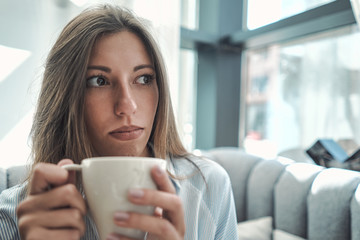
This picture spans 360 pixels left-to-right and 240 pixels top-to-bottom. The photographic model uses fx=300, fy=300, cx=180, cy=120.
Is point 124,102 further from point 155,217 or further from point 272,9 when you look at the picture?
point 272,9

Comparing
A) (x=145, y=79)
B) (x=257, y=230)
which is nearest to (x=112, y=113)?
(x=145, y=79)

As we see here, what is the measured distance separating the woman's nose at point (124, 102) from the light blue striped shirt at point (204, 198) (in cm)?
26

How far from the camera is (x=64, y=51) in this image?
844 millimetres

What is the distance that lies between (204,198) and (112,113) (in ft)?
1.33

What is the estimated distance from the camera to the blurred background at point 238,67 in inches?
58.7

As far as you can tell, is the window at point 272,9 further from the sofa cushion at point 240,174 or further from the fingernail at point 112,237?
the fingernail at point 112,237

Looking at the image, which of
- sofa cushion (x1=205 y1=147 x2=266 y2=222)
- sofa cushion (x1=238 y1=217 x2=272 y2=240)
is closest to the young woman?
sofa cushion (x1=238 y1=217 x2=272 y2=240)

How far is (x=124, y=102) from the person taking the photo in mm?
732

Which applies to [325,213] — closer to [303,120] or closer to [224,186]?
[224,186]

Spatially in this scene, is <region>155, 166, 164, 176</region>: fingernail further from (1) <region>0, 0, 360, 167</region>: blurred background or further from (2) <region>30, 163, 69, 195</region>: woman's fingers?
(1) <region>0, 0, 360, 167</region>: blurred background

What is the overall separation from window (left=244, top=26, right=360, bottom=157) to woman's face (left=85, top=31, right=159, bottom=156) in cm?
137

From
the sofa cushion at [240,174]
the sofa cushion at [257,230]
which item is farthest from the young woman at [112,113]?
the sofa cushion at [240,174]

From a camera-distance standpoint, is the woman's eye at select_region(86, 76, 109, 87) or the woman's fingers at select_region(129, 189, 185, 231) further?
the woman's eye at select_region(86, 76, 109, 87)

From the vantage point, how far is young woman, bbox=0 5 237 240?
30.0 inches
